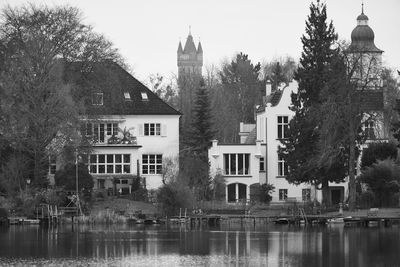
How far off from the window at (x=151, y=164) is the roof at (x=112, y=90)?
3.57 meters

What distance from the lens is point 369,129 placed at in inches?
3123

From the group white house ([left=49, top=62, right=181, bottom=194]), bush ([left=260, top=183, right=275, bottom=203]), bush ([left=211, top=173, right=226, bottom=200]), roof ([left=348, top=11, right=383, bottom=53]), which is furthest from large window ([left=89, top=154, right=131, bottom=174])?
roof ([left=348, top=11, right=383, bottom=53])

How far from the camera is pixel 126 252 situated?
56.5m

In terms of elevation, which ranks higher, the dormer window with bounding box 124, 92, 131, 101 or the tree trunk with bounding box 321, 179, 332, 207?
the dormer window with bounding box 124, 92, 131, 101

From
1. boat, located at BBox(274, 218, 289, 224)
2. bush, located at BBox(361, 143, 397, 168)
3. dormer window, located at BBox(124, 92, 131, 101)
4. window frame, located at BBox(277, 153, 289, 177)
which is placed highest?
dormer window, located at BBox(124, 92, 131, 101)

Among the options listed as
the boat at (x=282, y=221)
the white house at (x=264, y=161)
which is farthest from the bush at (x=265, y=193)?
the boat at (x=282, y=221)

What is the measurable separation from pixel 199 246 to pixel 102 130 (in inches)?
1352

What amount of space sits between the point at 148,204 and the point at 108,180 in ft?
25.8

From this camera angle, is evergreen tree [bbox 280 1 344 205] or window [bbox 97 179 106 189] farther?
window [bbox 97 179 106 189]

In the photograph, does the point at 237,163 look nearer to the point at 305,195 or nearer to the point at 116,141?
the point at 305,195

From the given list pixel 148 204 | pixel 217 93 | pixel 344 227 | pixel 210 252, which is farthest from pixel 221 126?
pixel 210 252

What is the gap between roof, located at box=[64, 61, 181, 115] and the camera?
86.6 metres

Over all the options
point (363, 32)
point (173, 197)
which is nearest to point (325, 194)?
point (173, 197)

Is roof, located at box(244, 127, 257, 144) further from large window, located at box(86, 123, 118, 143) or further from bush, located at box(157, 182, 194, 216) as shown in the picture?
bush, located at box(157, 182, 194, 216)
